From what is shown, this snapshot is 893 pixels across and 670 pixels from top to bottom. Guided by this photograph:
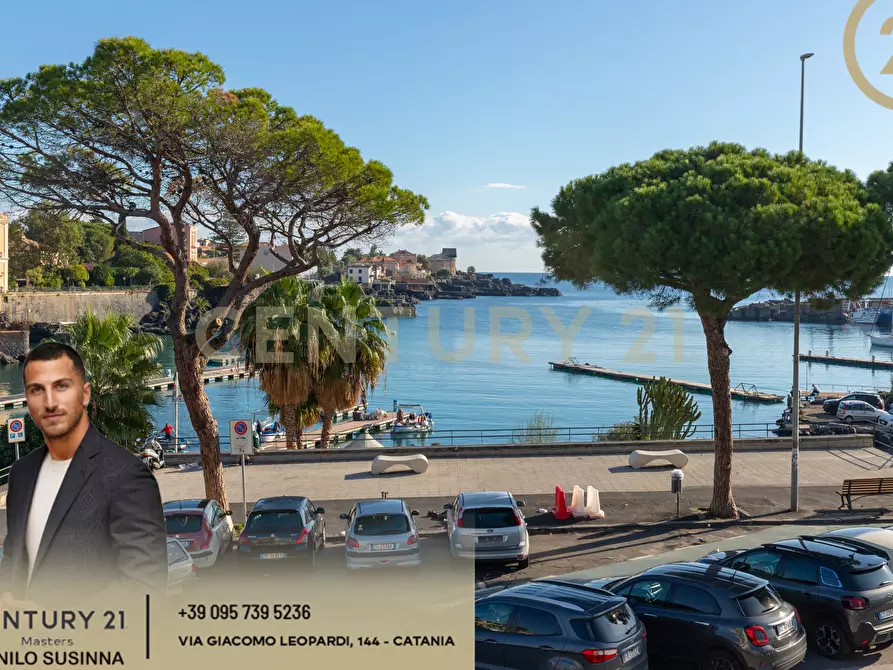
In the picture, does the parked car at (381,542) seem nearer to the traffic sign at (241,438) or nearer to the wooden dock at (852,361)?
the traffic sign at (241,438)

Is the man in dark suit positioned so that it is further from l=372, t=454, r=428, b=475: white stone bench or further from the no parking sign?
l=372, t=454, r=428, b=475: white stone bench

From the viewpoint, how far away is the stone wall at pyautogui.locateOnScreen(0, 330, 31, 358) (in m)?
92.8

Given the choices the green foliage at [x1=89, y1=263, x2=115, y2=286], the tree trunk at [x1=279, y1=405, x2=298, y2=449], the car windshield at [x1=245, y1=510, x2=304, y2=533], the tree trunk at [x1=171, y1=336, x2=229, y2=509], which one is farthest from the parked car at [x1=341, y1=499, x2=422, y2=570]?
the green foliage at [x1=89, y1=263, x2=115, y2=286]

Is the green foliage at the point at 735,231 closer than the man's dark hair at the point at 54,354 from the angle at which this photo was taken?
No

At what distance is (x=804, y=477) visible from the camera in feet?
75.1

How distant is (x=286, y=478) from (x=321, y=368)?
179 inches

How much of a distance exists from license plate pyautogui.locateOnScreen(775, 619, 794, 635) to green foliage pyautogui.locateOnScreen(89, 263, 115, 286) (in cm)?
12315

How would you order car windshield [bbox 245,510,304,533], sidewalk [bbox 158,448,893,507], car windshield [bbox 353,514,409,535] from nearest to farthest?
car windshield [bbox 353,514,409,535] < car windshield [bbox 245,510,304,533] < sidewalk [bbox 158,448,893,507]

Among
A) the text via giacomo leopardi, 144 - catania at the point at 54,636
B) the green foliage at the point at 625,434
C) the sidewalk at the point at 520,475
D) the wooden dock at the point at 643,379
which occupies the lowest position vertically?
the wooden dock at the point at 643,379

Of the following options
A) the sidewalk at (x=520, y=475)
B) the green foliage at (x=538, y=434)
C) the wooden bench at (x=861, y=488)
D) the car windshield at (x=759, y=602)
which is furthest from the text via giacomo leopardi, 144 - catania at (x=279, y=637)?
the green foliage at (x=538, y=434)

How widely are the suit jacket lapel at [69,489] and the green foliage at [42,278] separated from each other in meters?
111

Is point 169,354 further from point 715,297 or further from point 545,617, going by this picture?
point 545,617

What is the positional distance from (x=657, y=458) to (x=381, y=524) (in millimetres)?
11952

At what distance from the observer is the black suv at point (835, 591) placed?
10086mm
